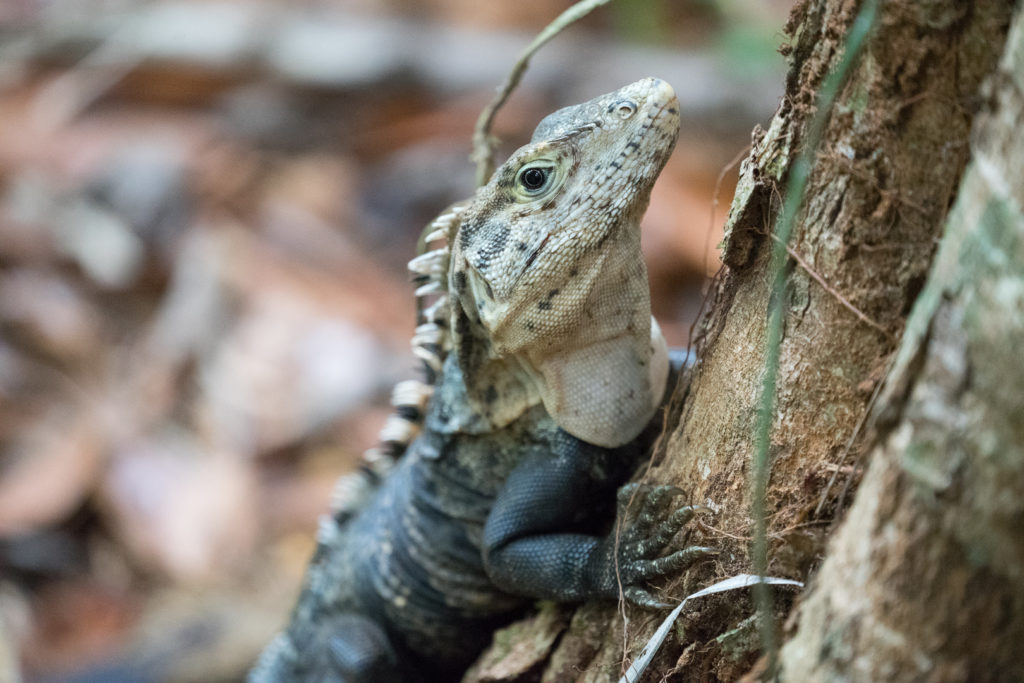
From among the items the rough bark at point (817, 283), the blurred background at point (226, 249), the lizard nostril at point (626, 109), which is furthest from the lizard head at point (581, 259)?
the blurred background at point (226, 249)

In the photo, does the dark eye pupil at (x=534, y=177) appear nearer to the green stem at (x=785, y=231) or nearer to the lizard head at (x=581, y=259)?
the lizard head at (x=581, y=259)

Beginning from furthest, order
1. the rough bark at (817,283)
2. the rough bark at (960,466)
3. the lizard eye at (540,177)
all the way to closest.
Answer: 1. the lizard eye at (540,177)
2. the rough bark at (817,283)
3. the rough bark at (960,466)

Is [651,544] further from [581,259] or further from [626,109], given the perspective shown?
[626,109]

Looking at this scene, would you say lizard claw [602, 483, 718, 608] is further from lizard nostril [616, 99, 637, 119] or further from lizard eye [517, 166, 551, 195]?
lizard nostril [616, 99, 637, 119]

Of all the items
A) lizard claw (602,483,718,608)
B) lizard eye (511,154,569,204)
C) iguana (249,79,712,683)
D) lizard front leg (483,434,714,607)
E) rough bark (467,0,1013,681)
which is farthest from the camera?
lizard eye (511,154,569,204)

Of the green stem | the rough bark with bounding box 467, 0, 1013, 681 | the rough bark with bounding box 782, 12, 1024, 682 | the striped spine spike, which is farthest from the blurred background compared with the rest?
the rough bark with bounding box 782, 12, 1024, 682

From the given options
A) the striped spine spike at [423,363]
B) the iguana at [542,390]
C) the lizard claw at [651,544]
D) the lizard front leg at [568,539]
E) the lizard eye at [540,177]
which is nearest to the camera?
the lizard claw at [651,544]

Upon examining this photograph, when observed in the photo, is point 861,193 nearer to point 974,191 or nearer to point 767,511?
point 974,191
